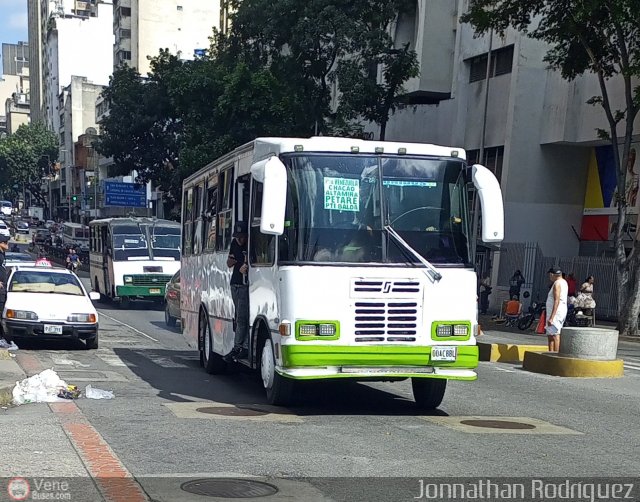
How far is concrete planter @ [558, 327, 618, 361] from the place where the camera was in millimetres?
15227

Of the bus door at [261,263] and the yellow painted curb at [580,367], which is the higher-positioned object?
the bus door at [261,263]

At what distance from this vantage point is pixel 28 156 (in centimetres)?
11244

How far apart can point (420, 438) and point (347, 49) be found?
27774mm

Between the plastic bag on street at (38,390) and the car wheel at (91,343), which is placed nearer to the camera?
the plastic bag on street at (38,390)

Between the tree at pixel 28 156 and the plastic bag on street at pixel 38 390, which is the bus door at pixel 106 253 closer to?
the plastic bag on street at pixel 38 390

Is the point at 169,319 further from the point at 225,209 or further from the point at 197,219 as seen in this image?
the point at 225,209

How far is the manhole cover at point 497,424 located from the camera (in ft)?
32.7

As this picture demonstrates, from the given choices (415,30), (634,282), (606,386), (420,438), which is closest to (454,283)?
(420,438)

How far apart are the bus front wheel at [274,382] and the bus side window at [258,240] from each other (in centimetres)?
96

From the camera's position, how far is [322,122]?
37844 millimetres

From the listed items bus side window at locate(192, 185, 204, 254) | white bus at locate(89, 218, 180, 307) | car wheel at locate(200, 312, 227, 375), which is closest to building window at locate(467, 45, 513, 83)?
white bus at locate(89, 218, 180, 307)

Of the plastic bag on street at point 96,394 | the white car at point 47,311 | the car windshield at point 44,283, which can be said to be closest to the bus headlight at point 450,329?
the plastic bag on street at point 96,394

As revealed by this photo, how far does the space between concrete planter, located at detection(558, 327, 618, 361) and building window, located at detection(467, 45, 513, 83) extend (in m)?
24.3

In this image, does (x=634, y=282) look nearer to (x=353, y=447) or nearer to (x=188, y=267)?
(x=188, y=267)
